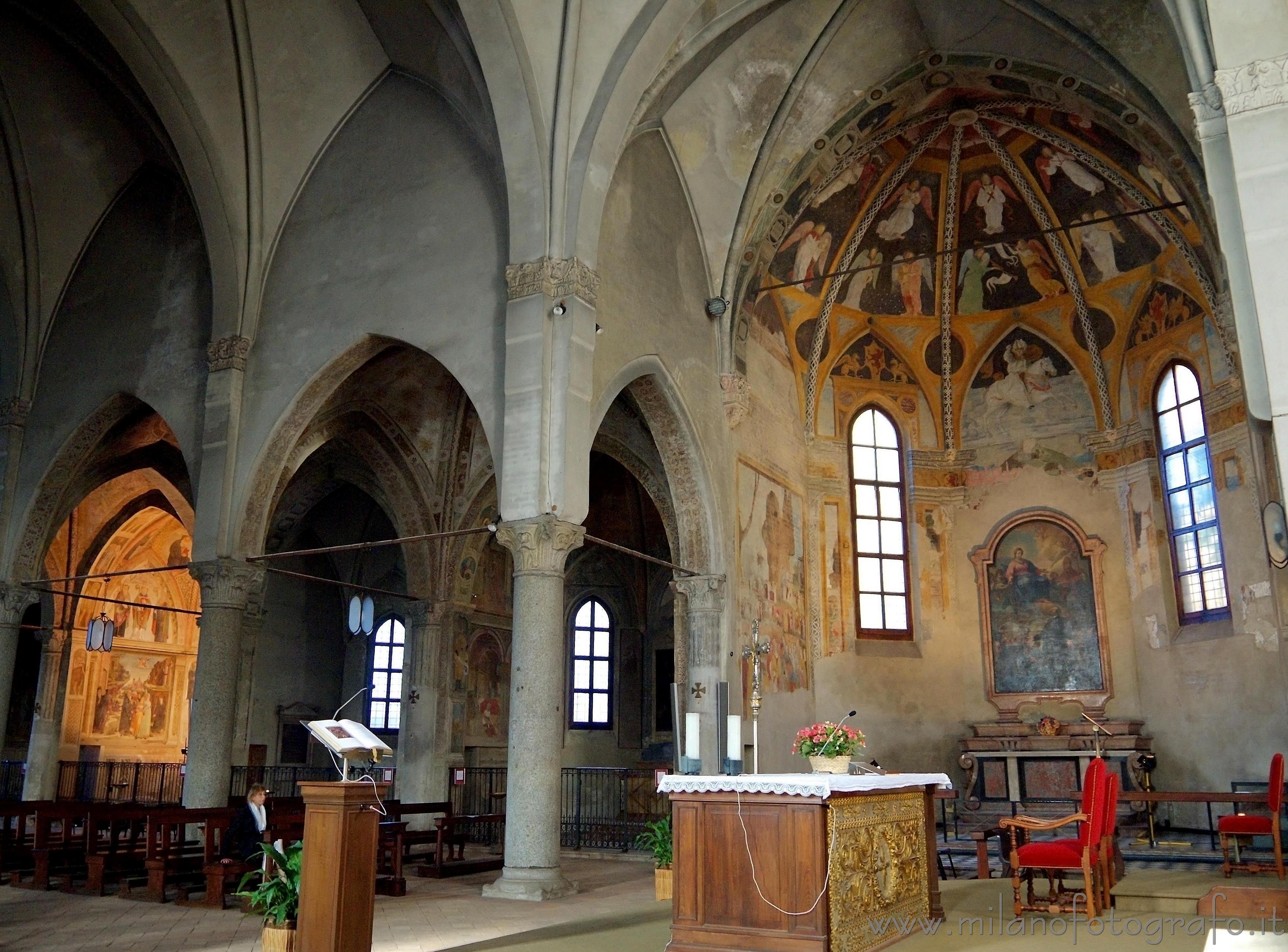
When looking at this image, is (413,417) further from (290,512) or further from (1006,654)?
(1006,654)

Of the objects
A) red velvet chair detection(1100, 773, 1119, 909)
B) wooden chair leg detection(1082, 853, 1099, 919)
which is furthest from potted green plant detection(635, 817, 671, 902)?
red velvet chair detection(1100, 773, 1119, 909)

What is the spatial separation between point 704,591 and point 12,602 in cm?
1040

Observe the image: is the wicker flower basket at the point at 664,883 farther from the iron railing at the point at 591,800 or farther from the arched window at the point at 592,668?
the arched window at the point at 592,668

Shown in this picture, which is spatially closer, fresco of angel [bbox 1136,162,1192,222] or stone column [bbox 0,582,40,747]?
fresco of angel [bbox 1136,162,1192,222]

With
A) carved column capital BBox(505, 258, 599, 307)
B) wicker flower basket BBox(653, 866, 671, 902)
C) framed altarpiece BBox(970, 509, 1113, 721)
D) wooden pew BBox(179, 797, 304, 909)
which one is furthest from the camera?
framed altarpiece BBox(970, 509, 1113, 721)

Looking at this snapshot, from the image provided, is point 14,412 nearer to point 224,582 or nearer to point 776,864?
point 224,582

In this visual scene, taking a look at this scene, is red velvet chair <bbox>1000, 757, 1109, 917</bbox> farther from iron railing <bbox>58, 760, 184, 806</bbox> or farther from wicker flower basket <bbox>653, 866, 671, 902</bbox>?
iron railing <bbox>58, 760, 184, 806</bbox>

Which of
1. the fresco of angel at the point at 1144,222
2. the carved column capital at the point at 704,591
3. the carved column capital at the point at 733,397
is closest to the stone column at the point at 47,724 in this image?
the carved column capital at the point at 704,591

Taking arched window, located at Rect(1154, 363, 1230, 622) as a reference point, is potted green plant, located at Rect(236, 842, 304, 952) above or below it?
below

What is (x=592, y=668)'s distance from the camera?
72.3 ft

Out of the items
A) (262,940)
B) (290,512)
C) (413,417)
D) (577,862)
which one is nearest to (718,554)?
(577,862)

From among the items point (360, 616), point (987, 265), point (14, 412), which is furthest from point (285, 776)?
point (987, 265)

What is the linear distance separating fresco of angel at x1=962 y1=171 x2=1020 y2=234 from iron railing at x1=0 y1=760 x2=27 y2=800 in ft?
68.8

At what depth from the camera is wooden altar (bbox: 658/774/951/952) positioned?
6.66 metres
